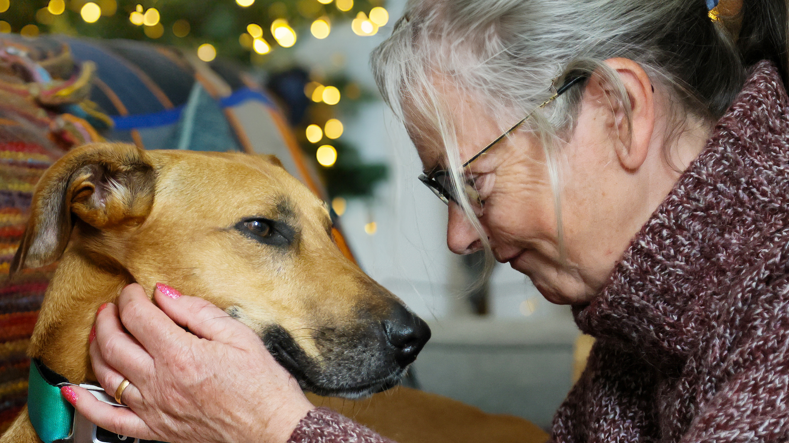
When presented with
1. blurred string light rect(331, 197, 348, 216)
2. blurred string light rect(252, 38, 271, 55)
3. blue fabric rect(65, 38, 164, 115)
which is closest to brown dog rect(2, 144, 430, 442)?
blue fabric rect(65, 38, 164, 115)

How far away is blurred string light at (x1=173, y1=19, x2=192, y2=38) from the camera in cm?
297

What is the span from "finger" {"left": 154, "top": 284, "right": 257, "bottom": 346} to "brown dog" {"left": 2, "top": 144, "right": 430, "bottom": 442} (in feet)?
0.12

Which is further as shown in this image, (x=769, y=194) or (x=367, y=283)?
(x=367, y=283)

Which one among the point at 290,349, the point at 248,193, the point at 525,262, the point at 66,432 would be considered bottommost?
the point at 66,432

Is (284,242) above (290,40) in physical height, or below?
below

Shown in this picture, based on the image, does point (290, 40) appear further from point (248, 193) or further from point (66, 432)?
point (66, 432)

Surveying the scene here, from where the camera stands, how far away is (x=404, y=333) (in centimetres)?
96

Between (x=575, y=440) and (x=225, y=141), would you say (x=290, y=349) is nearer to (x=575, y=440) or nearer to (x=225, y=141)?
(x=575, y=440)

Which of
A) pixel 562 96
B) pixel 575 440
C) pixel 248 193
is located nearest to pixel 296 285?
pixel 248 193

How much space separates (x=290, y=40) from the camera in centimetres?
329

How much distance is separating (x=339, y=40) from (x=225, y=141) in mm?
2519

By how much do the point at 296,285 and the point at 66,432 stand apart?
1.43ft

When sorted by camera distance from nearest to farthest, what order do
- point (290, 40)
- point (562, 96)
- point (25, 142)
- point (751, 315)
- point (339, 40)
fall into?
point (751, 315) → point (562, 96) → point (25, 142) → point (290, 40) → point (339, 40)

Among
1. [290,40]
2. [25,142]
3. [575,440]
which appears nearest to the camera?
[575,440]
